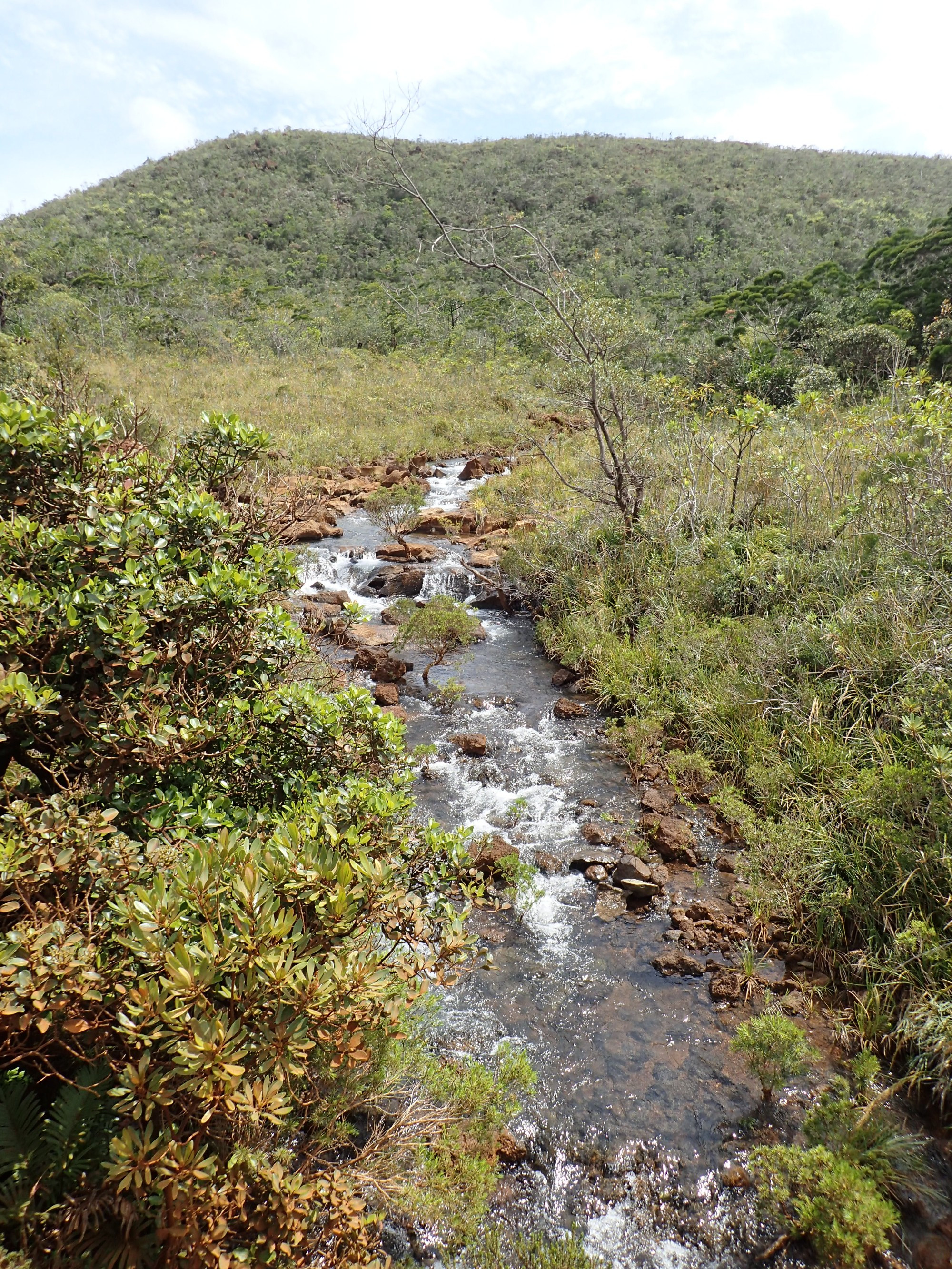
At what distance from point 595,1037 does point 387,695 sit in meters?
3.56

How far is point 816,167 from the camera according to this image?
152 ft

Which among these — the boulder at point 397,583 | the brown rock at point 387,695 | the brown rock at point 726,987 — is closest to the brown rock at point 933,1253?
the brown rock at point 726,987

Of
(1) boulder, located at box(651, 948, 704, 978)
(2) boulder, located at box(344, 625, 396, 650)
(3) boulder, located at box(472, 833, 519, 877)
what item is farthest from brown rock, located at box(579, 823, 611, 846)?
(2) boulder, located at box(344, 625, 396, 650)

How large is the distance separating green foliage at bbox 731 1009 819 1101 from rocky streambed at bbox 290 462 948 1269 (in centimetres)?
11

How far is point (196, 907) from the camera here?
1.74 meters

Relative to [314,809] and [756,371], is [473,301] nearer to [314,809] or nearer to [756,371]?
[756,371]

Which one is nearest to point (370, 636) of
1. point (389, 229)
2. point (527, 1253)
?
point (527, 1253)

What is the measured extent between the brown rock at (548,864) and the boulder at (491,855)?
8.2 inches

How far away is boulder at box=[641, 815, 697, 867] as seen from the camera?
4.54 meters

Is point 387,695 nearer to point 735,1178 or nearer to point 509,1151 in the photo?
point 509,1151

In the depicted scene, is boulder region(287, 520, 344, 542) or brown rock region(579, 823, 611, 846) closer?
brown rock region(579, 823, 611, 846)

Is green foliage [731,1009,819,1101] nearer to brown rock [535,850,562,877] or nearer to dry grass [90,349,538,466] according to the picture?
brown rock [535,850,562,877]

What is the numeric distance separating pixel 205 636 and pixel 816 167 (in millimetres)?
59148

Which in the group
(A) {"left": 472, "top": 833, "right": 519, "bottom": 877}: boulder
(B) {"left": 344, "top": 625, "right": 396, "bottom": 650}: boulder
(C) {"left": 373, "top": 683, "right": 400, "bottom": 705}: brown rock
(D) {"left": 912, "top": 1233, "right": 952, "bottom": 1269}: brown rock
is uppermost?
(B) {"left": 344, "top": 625, "right": 396, "bottom": 650}: boulder
